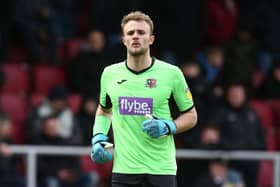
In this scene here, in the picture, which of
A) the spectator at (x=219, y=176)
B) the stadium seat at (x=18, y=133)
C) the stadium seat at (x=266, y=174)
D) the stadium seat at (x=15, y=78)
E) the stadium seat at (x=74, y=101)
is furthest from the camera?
the stadium seat at (x=15, y=78)

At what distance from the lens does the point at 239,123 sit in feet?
42.2

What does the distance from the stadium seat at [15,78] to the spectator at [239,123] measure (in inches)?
93.7

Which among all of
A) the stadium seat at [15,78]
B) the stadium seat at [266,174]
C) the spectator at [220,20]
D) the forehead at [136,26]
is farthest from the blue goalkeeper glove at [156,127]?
the spectator at [220,20]

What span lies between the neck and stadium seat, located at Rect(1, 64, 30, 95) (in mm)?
5206

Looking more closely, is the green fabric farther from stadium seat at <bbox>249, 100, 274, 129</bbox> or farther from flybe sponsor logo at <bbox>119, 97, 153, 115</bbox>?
stadium seat at <bbox>249, 100, 274, 129</bbox>

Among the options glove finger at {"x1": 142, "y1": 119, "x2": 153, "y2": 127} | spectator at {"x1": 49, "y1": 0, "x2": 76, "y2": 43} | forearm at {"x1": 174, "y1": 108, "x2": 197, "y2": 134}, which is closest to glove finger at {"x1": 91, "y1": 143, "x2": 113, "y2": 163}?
glove finger at {"x1": 142, "y1": 119, "x2": 153, "y2": 127}

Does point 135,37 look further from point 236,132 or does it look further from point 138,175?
point 236,132

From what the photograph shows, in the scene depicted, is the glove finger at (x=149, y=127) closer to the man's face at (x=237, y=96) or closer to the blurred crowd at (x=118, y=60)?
the blurred crowd at (x=118, y=60)

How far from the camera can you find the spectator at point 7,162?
1140 centimetres

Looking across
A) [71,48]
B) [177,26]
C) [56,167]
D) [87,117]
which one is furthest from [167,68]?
[71,48]

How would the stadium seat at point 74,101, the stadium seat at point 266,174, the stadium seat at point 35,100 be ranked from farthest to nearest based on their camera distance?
the stadium seat at point 74,101, the stadium seat at point 35,100, the stadium seat at point 266,174

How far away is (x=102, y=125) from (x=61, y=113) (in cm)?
414

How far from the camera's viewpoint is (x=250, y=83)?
14062 millimetres

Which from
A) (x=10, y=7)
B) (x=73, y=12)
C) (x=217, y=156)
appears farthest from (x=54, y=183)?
(x=73, y=12)
